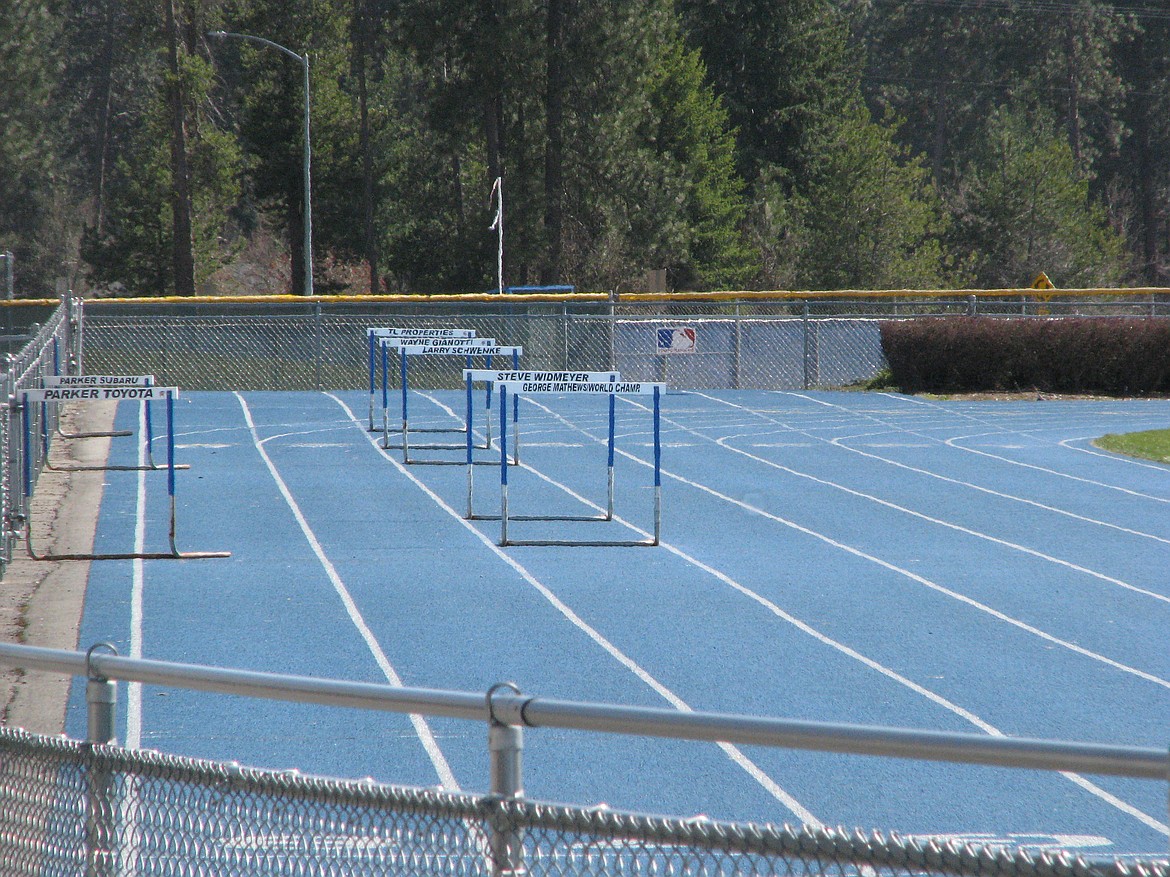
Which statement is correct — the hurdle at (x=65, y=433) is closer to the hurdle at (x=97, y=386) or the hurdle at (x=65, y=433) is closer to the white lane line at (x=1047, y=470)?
the hurdle at (x=97, y=386)

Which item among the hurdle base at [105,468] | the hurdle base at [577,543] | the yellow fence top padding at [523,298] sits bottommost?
the hurdle base at [577,543]

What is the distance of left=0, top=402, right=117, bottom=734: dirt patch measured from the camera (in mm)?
7945

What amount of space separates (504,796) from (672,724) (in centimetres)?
41

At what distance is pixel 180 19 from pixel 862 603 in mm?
38189

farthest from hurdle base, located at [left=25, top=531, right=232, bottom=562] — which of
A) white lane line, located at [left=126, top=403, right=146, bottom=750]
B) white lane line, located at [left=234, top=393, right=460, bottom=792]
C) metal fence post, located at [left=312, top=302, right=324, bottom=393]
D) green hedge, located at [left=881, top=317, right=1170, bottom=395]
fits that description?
green hedge, located at [left=881, top=317, right=1170, bottom=395]

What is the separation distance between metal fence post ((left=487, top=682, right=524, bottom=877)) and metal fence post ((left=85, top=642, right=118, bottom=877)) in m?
1.08

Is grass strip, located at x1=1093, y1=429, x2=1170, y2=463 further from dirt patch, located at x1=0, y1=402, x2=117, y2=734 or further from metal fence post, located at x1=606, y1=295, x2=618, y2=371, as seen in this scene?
dirt patch, located at x1=0, y1=402, x2=117, y2=734

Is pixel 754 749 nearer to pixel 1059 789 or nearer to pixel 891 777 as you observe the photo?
pixel 891 777

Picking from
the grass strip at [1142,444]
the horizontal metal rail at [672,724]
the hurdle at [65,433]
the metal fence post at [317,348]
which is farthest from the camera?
the metal fence post at [317,348]

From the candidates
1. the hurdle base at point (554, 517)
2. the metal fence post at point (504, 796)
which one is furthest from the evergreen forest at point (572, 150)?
the metal fence post at point (504, 796)

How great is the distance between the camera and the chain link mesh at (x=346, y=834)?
2.57m

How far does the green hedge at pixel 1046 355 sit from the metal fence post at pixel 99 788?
2631 centimetres

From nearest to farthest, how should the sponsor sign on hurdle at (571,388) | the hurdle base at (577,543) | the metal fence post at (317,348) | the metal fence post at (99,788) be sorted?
the metal fence post at (99,788), the sponsor sign on hurdle at (571,388), the hurdle base at (577,543), the metal fence post at (317,348)

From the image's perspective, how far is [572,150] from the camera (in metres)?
45.4
